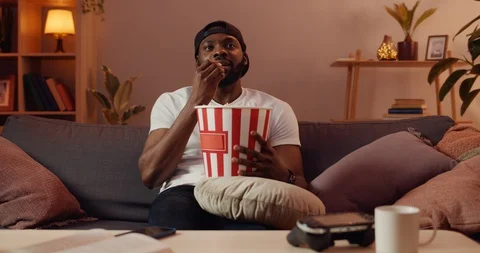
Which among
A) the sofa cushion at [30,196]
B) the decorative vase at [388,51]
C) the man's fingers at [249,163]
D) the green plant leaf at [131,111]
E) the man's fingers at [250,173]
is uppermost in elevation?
the decorative vase at [388,51]

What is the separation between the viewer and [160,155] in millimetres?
2023

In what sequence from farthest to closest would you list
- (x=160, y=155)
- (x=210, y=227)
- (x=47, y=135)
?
(x=47, y=135) → (x=160, y=155) → (x=210, y=227)

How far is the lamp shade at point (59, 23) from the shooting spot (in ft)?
13.8

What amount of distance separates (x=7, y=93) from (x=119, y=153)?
87.7 inches

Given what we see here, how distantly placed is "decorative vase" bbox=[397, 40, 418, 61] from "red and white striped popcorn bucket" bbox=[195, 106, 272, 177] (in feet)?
7.64

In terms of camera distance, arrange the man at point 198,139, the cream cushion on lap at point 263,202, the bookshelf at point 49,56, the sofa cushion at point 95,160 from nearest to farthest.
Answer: the cream cushion on lap at point 263,202, the man at point 198,139, the sofa cushion at point 95,160, the bookshelf at point 49,56

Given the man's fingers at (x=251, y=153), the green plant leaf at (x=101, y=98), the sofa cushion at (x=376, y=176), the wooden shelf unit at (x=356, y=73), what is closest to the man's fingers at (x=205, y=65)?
the man's fingers at (x=251, y=153)

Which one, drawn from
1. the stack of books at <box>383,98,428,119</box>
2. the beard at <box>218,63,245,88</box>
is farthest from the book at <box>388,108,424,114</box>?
the beard at <box>218,63,245,88</box>

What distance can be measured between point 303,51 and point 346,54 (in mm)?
289

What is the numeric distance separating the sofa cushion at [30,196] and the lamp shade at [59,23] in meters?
2.09

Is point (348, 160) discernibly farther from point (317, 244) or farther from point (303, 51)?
point (303, 51)

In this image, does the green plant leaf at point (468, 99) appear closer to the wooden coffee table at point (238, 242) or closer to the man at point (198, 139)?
the man at point (198, 139)

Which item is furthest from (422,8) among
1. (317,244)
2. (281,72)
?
(317,244)

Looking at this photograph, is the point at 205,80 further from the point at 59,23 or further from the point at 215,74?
the point at 59,23
